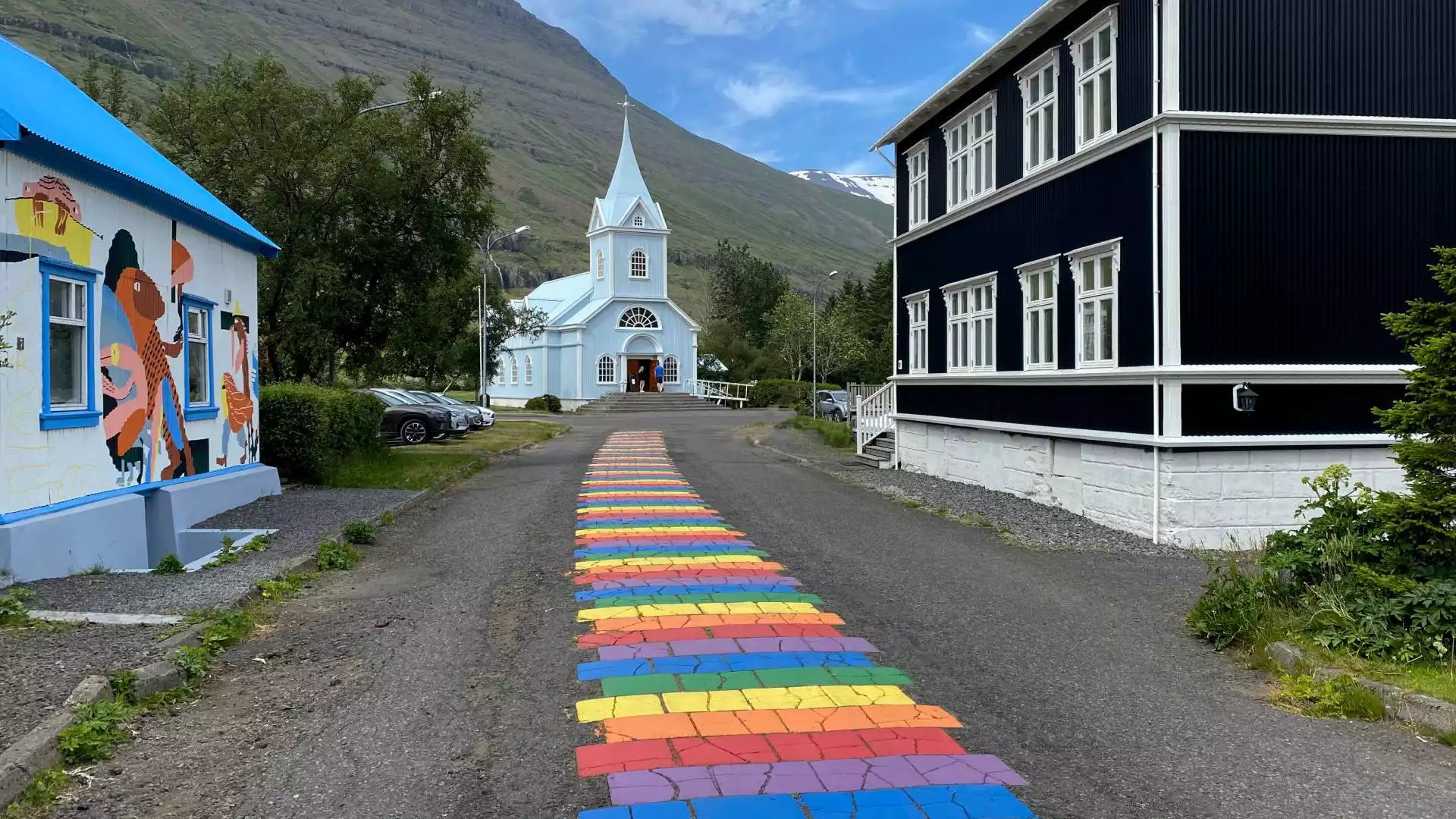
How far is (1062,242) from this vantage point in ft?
50.3

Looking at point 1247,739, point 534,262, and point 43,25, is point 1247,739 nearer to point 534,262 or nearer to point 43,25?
point 534,262

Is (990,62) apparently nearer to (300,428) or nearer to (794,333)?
(300,428)

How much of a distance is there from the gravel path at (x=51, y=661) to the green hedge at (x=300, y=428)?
10.5m

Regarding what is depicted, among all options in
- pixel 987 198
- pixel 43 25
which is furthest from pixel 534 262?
pixel 987 198

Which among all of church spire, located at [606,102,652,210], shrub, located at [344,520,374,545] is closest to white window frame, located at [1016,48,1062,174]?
shrub, located at [344,520,374,545]

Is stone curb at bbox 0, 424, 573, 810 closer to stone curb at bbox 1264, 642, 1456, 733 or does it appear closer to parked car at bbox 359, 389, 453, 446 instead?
stone curb at bbox 1264, 642, 1456, 733

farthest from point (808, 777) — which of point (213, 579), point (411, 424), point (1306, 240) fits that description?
point (411, 424)

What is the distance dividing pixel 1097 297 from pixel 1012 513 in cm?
323

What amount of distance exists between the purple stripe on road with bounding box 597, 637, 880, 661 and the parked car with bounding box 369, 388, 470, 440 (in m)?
24.0

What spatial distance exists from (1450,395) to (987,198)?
1151 cm

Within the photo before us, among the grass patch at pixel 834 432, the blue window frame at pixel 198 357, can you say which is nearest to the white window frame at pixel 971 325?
the grass patch at pixel 834 432

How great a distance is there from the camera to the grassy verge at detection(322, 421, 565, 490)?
60.5 ft

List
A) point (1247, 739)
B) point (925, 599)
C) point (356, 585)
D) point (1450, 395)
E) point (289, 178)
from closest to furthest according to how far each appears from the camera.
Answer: point (1247, 739) → point (1450, 395) → point (925, 599) → point (356, 585) → point (289, 178)

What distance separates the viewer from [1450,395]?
22.9ft
